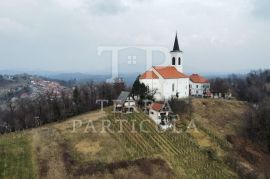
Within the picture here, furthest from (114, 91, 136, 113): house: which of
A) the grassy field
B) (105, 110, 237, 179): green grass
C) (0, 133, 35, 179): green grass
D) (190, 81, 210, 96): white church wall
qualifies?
(190, 81, 210, 96): white church wall

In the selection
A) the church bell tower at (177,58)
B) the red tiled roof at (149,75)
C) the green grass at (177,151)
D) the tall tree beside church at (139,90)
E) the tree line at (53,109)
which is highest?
the church bell tower at (177,58)

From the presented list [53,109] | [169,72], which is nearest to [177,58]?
[169,72]

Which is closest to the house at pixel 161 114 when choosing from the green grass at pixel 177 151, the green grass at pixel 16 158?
the green grass at pixel 177 151

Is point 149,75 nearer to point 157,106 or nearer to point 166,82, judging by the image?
point 166,82

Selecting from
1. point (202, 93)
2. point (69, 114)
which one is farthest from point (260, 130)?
point (69, 114)

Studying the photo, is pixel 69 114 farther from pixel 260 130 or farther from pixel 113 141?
pixel 260 130

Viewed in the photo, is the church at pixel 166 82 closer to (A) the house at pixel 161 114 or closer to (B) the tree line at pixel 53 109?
(A) the house at pixel 161 114
